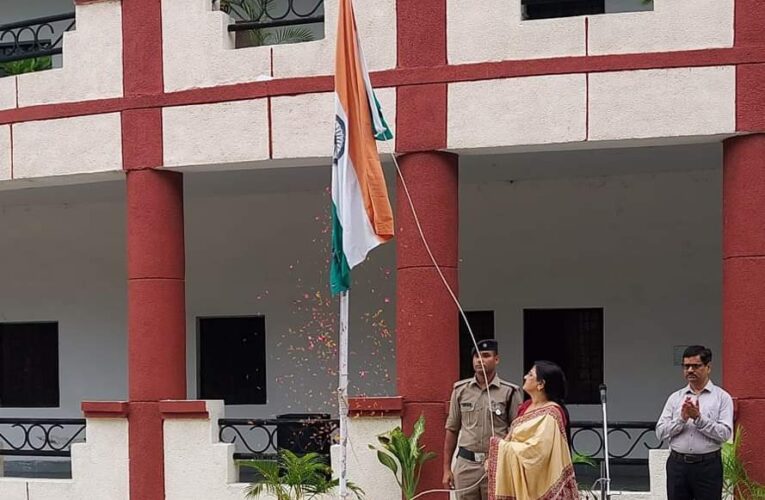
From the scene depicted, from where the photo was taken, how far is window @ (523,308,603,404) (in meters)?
13.0

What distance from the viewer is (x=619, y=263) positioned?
12922 mm

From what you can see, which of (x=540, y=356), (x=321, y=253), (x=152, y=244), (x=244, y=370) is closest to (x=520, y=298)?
(x=540, y=356)

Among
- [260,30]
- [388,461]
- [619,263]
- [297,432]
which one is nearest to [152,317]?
[297,432]

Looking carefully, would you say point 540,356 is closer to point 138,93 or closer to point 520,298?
point 520,298

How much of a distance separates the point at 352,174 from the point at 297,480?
3.05 m

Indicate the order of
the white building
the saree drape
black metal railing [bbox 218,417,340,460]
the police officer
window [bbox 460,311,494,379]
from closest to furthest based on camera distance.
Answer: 1. the saree drape
2. the police officer
3. the white building
4. black metal railing [bbox 218,417,340,460]
5. window [bbox 460,311,494,379]

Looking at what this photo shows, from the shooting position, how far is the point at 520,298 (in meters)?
13.2

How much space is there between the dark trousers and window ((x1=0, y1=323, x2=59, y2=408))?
30.0 ft

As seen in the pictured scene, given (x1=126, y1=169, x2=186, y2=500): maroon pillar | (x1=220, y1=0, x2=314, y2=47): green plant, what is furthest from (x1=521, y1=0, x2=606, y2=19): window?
(x1=126, y1=169, x2=186, y2=500): maroon pillar

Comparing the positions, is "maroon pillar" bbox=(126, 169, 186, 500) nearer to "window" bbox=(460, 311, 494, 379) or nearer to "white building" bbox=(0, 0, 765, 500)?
"white building" bbox=(0, 0, 765, 500)

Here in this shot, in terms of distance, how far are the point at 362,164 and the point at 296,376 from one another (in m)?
6.43

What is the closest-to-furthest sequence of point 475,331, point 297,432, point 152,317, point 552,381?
point 552,381
point 152,317
point 297,432
point 475,331

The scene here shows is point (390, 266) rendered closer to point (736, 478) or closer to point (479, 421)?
point (479, 421)

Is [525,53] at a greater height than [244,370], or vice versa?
[525,53]
